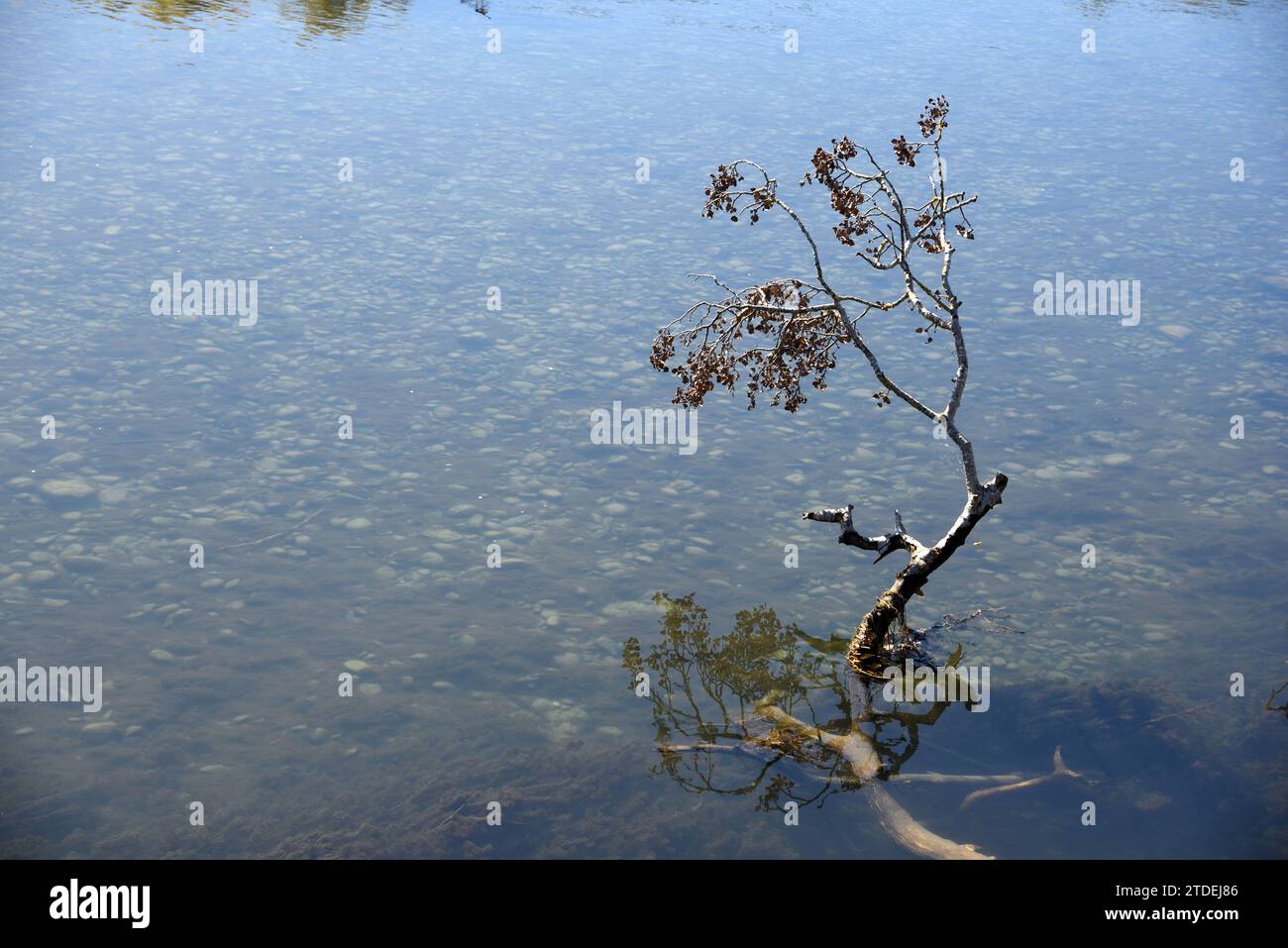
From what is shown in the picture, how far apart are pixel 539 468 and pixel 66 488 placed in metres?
5.76

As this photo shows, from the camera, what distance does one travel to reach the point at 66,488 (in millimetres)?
16562

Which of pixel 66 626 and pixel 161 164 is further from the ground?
pixel 161 164

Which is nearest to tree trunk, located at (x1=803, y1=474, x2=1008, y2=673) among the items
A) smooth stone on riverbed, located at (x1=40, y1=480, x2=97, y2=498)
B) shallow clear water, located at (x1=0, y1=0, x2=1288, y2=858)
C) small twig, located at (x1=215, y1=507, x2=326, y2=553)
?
shallow clear water, located at (x1=0, y1=0, x2=1288, y2=858)

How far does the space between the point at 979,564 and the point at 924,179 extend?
14463mm

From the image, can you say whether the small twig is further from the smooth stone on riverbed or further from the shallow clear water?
the smooth stone on riverbed

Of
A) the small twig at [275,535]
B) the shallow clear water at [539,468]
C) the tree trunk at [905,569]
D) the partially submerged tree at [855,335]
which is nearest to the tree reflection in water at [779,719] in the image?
the shallow clear water at [539,468]

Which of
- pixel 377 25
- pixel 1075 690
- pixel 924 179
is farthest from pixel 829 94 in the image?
pixel 1075 690

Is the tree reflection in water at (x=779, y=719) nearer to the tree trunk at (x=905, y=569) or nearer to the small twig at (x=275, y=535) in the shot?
the tree trunk at (x=905, y=569)

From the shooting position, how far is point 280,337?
20766 mm

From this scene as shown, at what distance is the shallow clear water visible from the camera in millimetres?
12445

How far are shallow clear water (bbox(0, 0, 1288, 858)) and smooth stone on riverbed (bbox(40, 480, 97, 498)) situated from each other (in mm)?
98

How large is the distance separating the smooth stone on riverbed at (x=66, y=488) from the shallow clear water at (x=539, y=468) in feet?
0.32
